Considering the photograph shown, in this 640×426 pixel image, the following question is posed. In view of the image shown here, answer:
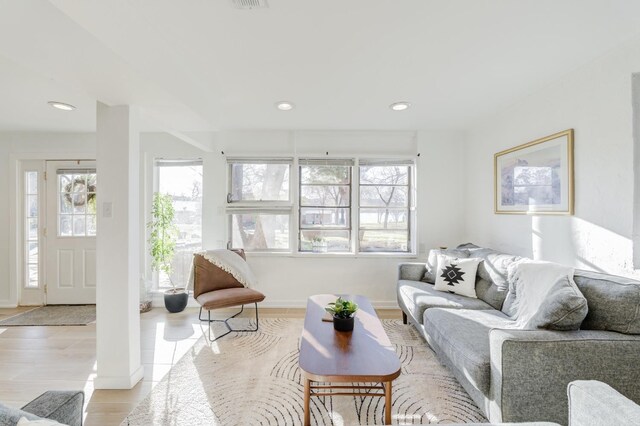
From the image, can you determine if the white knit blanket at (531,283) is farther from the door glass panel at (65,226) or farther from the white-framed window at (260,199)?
the door glass panel at (65,226)

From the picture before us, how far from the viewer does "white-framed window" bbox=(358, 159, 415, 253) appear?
13.3 ft

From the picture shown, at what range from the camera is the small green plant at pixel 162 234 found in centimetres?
370

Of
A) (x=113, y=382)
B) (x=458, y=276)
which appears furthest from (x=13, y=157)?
(x=458, y=276)

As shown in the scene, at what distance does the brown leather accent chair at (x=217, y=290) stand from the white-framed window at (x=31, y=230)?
2.58 m

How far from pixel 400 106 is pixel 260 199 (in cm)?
213

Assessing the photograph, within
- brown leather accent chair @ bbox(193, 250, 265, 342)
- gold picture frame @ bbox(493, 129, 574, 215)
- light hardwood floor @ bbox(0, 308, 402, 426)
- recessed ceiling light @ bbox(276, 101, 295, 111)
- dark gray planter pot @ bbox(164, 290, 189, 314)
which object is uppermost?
recessed ceiling light @ bbox(276, 101, 295, 111)

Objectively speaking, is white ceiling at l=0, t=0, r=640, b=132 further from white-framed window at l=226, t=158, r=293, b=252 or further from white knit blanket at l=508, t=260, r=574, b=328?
white knit blanket at l=508, t=260, r=574, b=328

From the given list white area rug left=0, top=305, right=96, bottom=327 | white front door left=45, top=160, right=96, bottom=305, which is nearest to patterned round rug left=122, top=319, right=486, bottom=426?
white area rug left=0, top=305, right=96, bottom=327

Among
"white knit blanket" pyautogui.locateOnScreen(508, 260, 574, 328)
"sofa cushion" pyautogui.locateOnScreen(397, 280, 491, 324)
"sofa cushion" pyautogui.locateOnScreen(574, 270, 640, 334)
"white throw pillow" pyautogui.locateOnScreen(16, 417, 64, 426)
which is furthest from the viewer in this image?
"sofa cushion" pyautogui.locateOnScreen(397, 280, 491, 324)

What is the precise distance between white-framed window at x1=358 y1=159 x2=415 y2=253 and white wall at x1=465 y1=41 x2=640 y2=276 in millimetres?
1319

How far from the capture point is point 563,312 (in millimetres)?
1650

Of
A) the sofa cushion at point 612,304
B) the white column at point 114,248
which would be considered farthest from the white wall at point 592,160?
the white column at point 114,248

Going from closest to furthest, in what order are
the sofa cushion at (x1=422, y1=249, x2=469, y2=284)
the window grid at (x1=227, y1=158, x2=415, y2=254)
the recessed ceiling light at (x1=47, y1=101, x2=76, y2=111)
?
the recessed ceiling light at (x1=47, y1=101, x2=76, y2=111), the sofa cushion at (x1=422, y1=249, x2=469, y2=284), the window grid at (x1=227, y1=158, x2=415, y2=254)

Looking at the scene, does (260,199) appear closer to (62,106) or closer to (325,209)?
(325,209)
